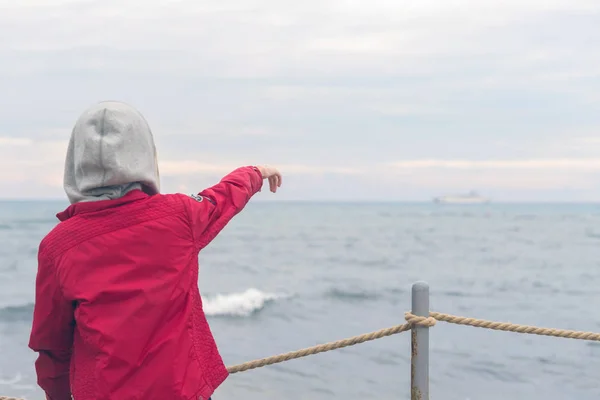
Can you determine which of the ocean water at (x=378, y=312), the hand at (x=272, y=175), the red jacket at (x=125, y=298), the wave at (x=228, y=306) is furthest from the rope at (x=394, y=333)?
the wave at (x=228, y=306)

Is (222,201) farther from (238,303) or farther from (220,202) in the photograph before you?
(238,303)

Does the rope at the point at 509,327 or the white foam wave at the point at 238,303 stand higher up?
the rope at the point at 509,327

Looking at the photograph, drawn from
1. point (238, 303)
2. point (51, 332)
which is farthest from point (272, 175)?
point (238, 303)

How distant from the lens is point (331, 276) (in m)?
21.4

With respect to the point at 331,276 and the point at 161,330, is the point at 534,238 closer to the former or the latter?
the point at 331,276

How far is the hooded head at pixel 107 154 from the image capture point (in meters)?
1.60

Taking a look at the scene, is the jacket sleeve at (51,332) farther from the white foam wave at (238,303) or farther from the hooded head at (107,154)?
the white foam wave at (238,303)

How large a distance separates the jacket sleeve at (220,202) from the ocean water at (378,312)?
20.1ft

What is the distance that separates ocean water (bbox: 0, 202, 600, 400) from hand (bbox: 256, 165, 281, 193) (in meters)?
5.99

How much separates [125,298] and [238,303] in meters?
14.0

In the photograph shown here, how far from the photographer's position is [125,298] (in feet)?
5.29

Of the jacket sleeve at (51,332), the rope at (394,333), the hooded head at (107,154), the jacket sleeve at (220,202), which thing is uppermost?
the hooded head at (107,154)

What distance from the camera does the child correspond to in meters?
1.60

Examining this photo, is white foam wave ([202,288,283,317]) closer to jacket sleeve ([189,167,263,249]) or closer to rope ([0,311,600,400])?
rope ([0,311,600,400])
